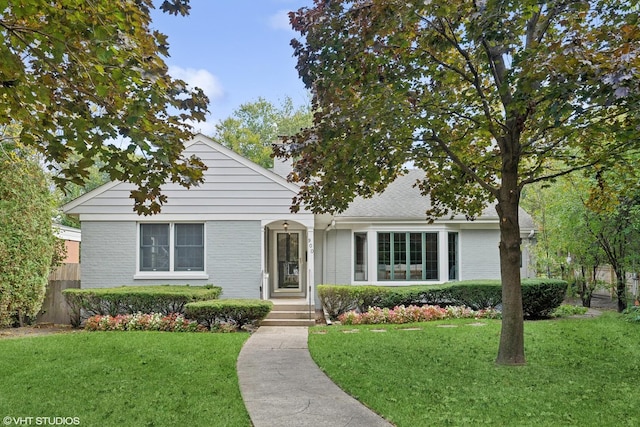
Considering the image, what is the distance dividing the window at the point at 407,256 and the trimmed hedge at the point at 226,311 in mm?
5367

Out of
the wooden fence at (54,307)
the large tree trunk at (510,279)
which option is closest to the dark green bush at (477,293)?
the large tree trunk at (510,279)

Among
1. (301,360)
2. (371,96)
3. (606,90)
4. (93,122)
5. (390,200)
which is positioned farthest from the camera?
(390,200)

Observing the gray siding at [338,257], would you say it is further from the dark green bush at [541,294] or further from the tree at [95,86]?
the tree at [95,86]

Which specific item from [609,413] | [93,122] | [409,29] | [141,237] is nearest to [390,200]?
[141,237]

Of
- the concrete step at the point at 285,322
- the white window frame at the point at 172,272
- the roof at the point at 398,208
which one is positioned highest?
the roof at the point at 398,208

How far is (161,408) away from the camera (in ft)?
17.8

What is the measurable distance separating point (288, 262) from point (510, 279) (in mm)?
9657

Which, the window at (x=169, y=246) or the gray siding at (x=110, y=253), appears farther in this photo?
the window at (x=169, y=246)

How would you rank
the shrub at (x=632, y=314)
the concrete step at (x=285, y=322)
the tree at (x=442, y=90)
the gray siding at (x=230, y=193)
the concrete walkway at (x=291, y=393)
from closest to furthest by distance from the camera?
the concrete walkway at (x=291, y=393), the tree at (x=442, y=90), the shrub at (x=632, y=314), the concrete step at (x=285, y=322), the gray siding at (x=230, y=193)

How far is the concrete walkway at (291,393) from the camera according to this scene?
5.04m

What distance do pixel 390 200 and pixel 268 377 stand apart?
36.1ft

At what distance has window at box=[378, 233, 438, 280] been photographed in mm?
15609

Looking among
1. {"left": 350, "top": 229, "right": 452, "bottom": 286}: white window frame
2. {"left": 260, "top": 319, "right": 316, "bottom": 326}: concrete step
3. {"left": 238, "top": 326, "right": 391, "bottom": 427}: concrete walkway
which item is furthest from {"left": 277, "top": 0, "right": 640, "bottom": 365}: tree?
{"left": 350, "top": 229, "right": 452, "bottom": 286}: white window frame

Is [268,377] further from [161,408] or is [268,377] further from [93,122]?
[93,122]
